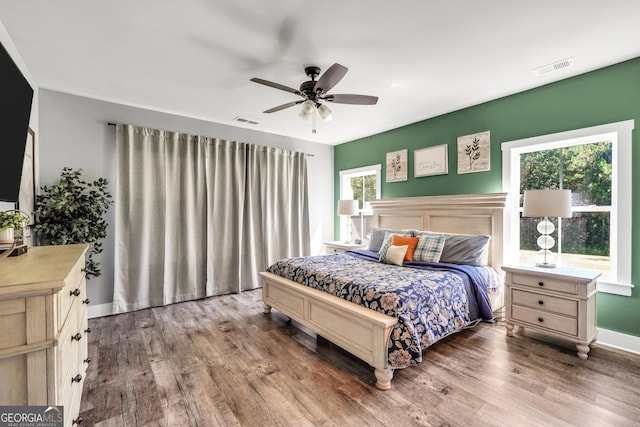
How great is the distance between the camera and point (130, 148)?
3.71 meters

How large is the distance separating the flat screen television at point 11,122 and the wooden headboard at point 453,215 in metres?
4.17

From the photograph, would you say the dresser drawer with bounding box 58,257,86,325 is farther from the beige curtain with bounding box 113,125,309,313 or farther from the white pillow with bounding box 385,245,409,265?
the white pillow with bounding box 385,245,409,265

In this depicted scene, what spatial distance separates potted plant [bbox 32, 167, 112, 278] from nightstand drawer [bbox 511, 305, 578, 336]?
4363 mm

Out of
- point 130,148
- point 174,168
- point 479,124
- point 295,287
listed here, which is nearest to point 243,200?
point 174,168

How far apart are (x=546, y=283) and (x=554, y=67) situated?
2.04 metres

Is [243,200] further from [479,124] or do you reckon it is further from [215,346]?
[479,124]

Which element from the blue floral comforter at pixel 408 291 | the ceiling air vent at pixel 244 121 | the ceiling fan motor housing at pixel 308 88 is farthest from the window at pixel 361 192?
the ceiling fan motor housing at pixel 308 88

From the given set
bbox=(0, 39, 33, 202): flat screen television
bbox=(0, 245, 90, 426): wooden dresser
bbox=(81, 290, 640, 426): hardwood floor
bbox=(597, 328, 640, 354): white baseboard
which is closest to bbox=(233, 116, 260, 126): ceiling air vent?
bbox=(0, 39, 33, 202): flat screen television

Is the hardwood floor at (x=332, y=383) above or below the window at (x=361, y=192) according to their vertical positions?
below

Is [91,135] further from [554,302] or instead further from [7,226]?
[554,302]

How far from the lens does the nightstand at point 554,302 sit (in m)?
2.48

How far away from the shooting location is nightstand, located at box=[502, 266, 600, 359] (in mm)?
2484

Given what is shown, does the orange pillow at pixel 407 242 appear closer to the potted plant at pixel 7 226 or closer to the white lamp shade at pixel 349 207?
the white lamp shade at pixel 349 207

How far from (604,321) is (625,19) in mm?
2586
